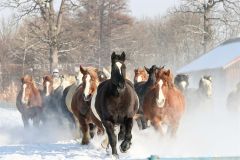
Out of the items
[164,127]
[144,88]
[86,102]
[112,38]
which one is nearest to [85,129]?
[86,102]

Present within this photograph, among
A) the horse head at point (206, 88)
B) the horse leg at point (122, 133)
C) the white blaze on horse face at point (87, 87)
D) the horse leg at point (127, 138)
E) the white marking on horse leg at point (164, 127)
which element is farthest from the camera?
the horse head at point (206, 88)

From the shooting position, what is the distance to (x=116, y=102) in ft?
31.6

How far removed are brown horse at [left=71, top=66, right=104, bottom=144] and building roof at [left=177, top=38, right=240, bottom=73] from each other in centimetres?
2790

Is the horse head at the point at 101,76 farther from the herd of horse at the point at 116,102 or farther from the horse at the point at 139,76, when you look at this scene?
the horse at the point at 139,76

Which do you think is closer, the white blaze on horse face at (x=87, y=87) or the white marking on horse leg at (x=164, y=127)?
the white blaze on horse face at (x=87, y=87)

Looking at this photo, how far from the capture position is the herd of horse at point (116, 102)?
379 inches

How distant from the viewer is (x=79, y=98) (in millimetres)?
12297

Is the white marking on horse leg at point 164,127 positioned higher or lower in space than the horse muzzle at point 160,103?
lower

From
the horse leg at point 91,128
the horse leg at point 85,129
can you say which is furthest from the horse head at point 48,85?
the horse leg at point 85,129

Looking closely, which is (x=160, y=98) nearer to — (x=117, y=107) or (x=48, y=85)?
(x=117, y=107)

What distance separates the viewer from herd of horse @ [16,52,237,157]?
31.6 ft

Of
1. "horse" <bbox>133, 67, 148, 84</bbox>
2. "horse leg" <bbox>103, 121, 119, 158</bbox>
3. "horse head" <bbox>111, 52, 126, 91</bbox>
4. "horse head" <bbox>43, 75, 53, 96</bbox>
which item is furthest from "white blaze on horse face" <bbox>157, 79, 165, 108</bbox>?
"horse head" <bbox>43, 75, 53, 96</bbox>

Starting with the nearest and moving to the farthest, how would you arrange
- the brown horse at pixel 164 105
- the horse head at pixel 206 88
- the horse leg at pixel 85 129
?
the brown horse at pixel 164 105 → the horse leg at pixel 85 129 → the horse head at pixel 206 88

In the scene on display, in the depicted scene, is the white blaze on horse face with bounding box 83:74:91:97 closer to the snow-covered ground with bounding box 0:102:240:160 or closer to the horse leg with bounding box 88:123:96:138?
the snow-covered ground with bounding box 0:102:240:160
